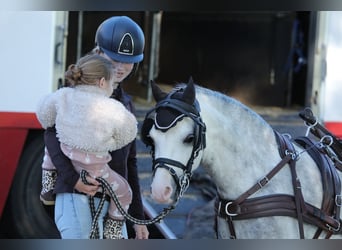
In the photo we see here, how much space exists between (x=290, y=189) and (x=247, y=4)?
41.7 inches

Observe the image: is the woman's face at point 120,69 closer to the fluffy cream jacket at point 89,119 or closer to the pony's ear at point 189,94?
the fluffy cream jacket at point 89,119

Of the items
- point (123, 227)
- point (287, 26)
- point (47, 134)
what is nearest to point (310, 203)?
point (123, 227)

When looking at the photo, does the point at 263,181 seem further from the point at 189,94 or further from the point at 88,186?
the point at 88,186

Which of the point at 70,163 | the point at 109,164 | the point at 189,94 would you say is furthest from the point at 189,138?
the point at 70,163

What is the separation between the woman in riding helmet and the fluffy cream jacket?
0.25 ft

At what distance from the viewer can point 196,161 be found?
7.86ft

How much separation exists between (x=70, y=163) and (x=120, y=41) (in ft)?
1.84

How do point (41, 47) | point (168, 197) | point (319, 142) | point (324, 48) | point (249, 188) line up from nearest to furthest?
point (168, 197) → point (249, 188) → point (319, 142) → point (41, 47) → point (324, 48)

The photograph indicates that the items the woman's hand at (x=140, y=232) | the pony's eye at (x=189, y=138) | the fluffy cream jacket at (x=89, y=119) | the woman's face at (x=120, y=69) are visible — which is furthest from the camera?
the woman's hand at (x=140, y=232)

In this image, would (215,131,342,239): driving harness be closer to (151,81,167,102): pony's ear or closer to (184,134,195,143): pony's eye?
(184,134,195,143): pony's eye

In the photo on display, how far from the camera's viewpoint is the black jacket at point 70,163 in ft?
7.43

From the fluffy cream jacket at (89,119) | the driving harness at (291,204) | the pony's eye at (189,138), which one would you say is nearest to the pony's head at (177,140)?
the pony's eye at (189,138)

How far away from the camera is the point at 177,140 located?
235 centimetres

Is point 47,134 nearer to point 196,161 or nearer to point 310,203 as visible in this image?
point 196,161
